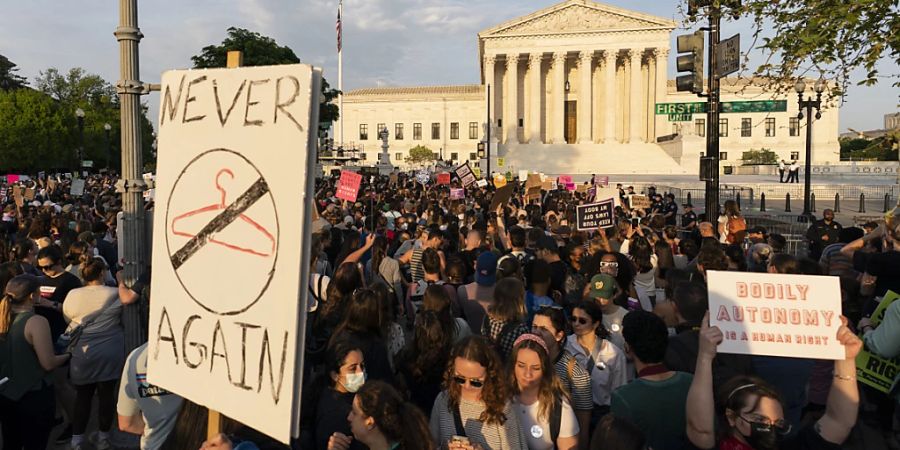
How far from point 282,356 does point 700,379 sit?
1698 mm

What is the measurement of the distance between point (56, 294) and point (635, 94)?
67285 mm

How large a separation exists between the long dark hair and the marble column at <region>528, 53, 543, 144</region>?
6762 cm

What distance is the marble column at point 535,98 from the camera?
69.6 m

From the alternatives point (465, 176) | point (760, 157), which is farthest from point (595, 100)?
point (465, 176)

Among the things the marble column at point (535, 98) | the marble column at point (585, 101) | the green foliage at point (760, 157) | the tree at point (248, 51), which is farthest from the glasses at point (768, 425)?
the green foliage at point (760, 157)

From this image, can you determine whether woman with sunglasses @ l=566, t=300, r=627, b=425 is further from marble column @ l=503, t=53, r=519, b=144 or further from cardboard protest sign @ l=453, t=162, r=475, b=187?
marble column @ l=503, t=53, r=519, b=144

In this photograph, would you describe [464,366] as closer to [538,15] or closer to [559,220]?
[559,220]

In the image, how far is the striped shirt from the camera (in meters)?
2.90

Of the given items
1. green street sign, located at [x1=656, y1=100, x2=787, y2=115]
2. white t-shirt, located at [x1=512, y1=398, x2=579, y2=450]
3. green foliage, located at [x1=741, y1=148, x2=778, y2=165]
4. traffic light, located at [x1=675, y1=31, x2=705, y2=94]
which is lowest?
white t-shirt, located at [x1=512, y1=398, x2=579, y2=450]

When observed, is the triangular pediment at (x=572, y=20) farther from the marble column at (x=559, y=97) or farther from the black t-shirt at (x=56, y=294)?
the black t-shirt at (x=56, y=294)

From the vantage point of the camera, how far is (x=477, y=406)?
2992 mm

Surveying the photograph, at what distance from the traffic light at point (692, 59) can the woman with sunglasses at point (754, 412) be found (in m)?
7.47

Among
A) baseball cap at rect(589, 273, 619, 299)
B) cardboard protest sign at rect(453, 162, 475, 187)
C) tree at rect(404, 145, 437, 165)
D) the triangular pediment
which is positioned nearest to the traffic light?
baseball cap at rect(589, 273, 619, 299)

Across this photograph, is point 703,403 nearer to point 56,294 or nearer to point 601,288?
point 601,288
